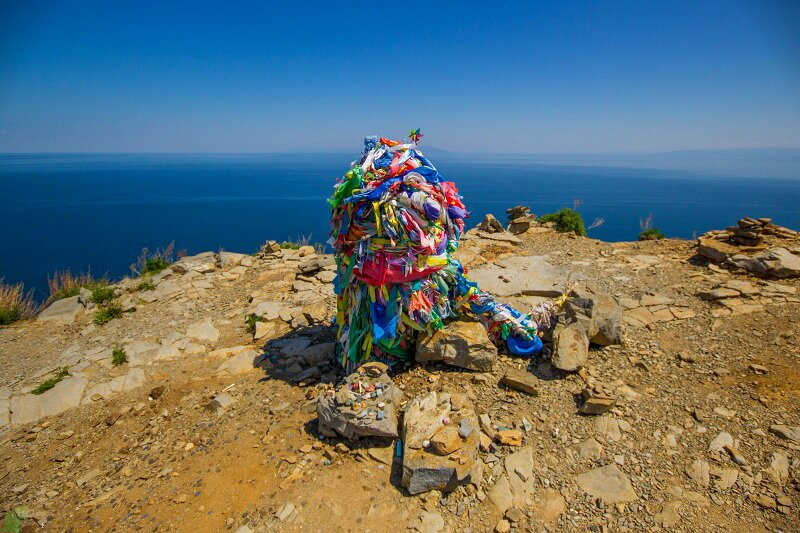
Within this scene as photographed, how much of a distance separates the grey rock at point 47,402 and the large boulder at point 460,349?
4.56 metres

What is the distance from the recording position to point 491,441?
138 inches

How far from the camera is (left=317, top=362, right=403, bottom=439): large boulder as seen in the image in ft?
11.4

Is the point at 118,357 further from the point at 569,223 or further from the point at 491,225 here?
the point at 569,223

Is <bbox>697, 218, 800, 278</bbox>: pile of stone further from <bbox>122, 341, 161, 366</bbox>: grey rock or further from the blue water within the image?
the blue water

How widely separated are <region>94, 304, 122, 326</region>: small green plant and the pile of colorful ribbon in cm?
533

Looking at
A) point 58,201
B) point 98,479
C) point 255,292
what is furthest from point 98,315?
point 58,201

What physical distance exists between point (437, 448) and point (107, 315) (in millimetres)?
7146

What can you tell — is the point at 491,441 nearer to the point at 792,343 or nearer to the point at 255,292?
the point at 792,343

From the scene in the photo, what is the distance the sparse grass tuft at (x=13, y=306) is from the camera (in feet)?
25.4

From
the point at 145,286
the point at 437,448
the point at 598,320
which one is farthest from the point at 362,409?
the point at 145,286

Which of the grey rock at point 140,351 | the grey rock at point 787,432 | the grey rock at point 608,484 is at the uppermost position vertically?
the grey rock at point 787,432

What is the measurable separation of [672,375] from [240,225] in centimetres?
7861

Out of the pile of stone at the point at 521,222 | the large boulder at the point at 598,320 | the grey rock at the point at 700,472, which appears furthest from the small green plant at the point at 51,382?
the pile of stone at the point at 521,222

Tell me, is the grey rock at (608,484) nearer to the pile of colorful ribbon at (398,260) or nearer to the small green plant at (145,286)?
the pile of colorful ribbon at (398,260)
